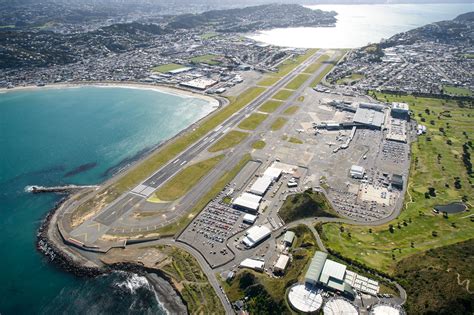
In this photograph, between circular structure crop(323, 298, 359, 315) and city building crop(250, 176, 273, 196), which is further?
city building crop(250, 176, 273, 196)

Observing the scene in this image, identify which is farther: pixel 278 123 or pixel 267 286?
pixel 278 123

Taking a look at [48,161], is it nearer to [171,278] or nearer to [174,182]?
[174,182]

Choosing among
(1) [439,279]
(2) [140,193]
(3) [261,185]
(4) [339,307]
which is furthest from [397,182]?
(2) [140,193]

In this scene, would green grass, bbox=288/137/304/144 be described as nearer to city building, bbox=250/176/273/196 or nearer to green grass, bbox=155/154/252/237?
green grass, bbox=155/154/252/237

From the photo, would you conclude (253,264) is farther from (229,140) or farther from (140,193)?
(229,140)

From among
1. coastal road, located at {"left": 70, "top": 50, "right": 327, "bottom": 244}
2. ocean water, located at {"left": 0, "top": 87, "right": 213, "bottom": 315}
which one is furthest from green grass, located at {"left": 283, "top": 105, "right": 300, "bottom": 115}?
ocean water, located at {"left": 0, "top": 87, "right": 213, "bottom": 315}

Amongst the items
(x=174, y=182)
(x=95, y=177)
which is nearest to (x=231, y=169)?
(x=174, y=182)

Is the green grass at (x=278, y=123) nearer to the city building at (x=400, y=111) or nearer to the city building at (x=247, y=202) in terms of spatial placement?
the city building at (x=400, y=111)

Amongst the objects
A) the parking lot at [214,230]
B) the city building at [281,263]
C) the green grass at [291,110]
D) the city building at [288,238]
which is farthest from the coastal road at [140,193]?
the city building at [281,263]
